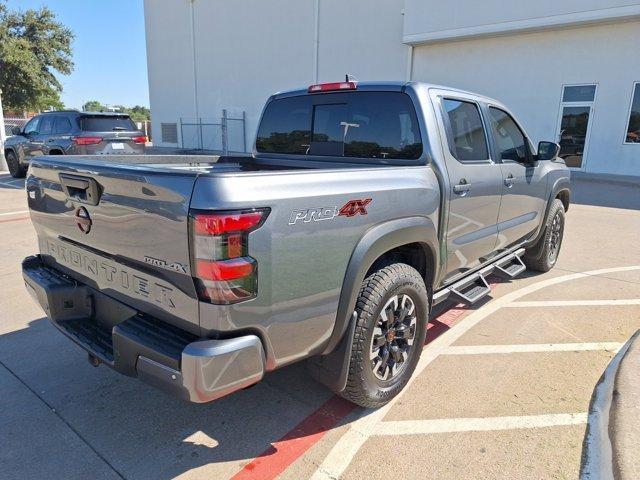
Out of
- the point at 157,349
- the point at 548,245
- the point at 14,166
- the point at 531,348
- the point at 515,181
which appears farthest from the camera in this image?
the point at 14,166

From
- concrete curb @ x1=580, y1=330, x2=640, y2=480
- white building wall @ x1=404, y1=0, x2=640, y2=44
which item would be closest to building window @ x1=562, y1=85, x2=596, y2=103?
white building wall @ x1=404, y1=0, x2=640, y2=44

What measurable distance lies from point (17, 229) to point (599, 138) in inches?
664

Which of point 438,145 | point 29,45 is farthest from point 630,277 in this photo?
point 29,45

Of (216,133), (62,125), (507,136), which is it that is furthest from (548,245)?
(216,133)

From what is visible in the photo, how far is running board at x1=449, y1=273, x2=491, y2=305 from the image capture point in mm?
3666

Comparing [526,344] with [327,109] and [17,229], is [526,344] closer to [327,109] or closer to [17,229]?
[327,109]

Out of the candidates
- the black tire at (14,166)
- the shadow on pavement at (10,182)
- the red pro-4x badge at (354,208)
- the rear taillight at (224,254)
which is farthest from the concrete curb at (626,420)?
the black tire at (14,166)

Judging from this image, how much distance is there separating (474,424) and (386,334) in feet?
2.52

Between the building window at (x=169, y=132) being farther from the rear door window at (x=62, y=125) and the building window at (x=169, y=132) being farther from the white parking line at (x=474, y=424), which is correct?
the white parking line at (x=474, y=424)

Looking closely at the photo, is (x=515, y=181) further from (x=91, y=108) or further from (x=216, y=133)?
(x=91, y=108)

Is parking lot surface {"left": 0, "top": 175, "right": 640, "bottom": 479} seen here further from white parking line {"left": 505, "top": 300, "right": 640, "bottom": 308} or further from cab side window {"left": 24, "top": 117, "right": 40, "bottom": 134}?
cab side window {"left": 24, "top": 117, "right": 40, "bottom": 134}

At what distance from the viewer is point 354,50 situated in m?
20.2

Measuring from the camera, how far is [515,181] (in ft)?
13.9

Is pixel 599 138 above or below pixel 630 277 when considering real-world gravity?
above
